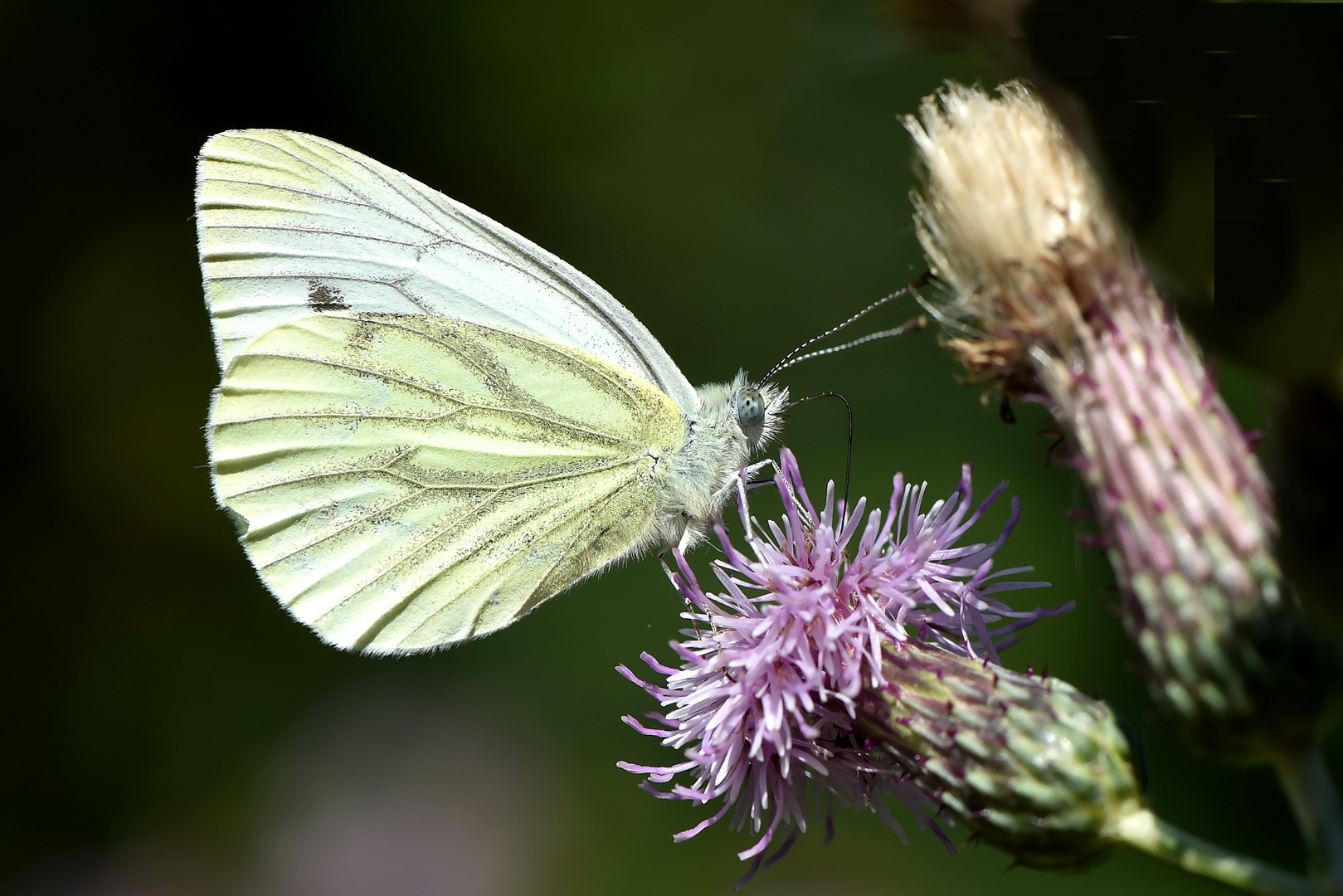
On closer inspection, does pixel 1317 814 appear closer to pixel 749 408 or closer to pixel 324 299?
pixel 749 408

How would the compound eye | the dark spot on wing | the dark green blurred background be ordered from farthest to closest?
the dark green blurred background < the dark spot on wing < the compound eye

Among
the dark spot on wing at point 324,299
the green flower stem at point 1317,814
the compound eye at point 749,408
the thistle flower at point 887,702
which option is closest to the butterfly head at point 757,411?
the compound eye at point 749,408

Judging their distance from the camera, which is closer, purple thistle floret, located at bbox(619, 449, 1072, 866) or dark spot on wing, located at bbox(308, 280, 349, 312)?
purple thistle floret, located at bbox(619, 449, 1072, 866)

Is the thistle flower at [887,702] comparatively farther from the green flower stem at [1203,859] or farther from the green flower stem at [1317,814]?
the green flower stem at [1317,814]

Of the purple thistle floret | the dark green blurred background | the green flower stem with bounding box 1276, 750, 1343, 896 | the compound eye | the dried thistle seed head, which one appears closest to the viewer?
the green flower stem with bounding box 1276, 750, 1343, 896

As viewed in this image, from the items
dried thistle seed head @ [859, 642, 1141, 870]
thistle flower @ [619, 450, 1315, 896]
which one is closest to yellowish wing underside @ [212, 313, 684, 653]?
thistle flower @ [619, 450, 1315, 896]

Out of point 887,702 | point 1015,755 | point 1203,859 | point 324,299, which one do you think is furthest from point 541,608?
point 1203,859

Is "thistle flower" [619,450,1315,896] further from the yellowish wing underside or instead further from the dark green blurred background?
the dark green blurred background
